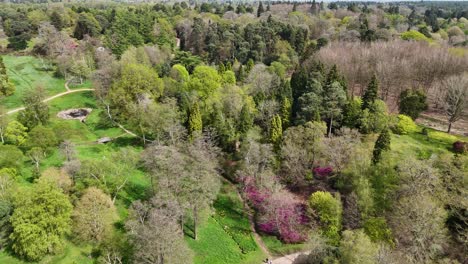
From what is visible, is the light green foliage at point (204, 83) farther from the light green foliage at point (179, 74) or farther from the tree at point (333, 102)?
A: the tree at point (333, 102)

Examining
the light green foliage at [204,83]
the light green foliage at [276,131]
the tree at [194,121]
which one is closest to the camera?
the light green foliage at [276,131]

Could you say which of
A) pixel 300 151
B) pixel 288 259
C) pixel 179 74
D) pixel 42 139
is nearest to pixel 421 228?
pixel 288 259

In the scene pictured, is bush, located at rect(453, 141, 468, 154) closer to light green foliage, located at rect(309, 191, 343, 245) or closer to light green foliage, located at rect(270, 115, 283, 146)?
light green foliage, located at rect(309, 191, 343, 245)

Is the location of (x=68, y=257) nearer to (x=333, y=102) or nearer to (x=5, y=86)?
(x=333, y=102)

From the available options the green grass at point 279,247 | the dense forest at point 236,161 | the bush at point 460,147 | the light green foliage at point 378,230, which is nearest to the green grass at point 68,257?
the dense forest at point 236,161

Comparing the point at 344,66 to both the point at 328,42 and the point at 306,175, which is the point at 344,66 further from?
the point at 306,175

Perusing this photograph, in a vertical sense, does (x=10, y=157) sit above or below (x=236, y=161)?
above

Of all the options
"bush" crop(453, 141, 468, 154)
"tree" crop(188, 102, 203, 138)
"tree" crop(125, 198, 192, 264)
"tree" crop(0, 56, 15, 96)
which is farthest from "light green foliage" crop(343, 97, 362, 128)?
"tree" crop(0, 56, 15, 96)
